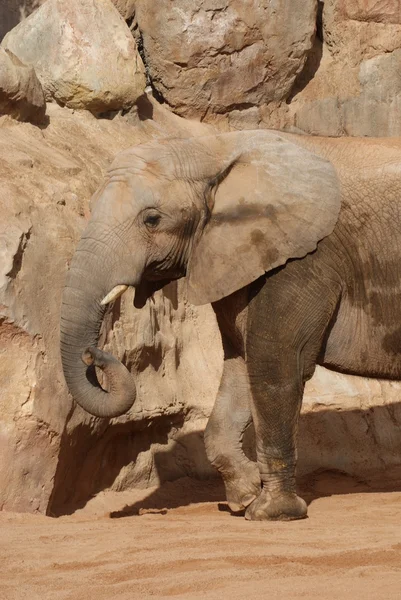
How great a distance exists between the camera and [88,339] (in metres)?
6.85

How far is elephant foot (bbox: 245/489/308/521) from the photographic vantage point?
24.3 ft

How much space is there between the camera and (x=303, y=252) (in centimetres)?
728

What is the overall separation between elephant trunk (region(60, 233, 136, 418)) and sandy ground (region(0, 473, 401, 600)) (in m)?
0.71

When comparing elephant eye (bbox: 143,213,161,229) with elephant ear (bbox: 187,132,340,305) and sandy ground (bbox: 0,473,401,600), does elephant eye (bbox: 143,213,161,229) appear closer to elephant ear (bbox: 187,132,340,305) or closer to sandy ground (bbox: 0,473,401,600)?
elephant ear (bbox: 187,132,340,305)

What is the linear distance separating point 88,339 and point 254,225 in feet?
3.96

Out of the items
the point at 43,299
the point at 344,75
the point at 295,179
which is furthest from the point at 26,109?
the point at 344,75


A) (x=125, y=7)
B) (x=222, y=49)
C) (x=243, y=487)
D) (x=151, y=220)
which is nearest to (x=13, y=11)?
(x=125, y=7)

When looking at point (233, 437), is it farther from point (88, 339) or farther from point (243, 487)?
point (88, 339)

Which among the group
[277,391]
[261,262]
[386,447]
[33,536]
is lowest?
→ [386,447]

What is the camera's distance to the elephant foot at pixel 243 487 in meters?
7.84

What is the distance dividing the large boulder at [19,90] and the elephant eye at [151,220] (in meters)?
2.53

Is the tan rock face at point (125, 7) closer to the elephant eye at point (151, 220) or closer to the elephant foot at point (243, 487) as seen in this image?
the elephant eye at point (151, 220)

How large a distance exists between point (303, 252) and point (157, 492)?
250cm

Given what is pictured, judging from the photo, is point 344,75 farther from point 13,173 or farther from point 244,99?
point 13,173
